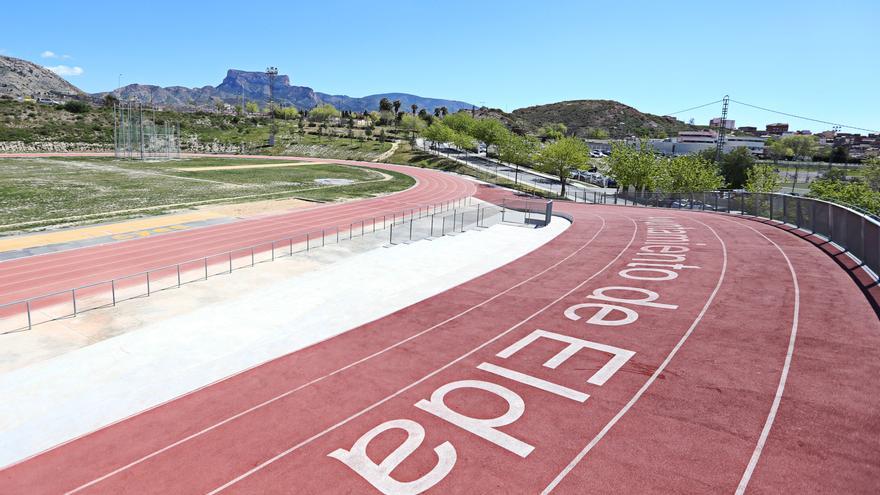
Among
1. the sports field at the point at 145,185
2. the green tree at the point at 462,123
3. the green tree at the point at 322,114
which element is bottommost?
the sports field at the point at 145,185

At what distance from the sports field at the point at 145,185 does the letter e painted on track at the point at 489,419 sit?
102ft

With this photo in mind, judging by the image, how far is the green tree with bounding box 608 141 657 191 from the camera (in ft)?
185

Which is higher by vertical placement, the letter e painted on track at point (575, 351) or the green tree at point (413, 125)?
the green tree at point (413, 125)

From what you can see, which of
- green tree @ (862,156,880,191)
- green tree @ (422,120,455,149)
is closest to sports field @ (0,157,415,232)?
green tree @ (422,120,455,149)

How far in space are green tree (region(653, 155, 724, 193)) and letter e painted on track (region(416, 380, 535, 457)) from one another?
5264 cm

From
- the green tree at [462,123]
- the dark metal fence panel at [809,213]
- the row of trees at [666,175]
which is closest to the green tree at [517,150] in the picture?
the row of trees at [666,175]

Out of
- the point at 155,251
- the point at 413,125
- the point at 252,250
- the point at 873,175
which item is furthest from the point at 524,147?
the point at 413,125

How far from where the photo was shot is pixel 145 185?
49.7 m

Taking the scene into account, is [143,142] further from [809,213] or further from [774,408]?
[774,408]

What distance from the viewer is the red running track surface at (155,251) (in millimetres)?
19766

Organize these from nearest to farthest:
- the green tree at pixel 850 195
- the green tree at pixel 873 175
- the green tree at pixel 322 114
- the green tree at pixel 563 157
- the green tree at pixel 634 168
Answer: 1. the green tree at pixel 850 195
2. the green tree at pixel 634 168
3. the green tree at pixel 563 157
4. the green tree at pixel 873 175
5. the green tree at pixel 322 114

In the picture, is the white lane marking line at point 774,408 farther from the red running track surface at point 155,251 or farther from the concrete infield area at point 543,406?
the red running track surface at point 155,251

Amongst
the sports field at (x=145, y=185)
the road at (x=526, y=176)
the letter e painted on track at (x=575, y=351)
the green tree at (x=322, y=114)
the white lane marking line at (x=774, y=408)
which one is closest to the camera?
the white lane marking line at (x=774, y=408)

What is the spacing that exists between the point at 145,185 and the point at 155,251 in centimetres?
3047
